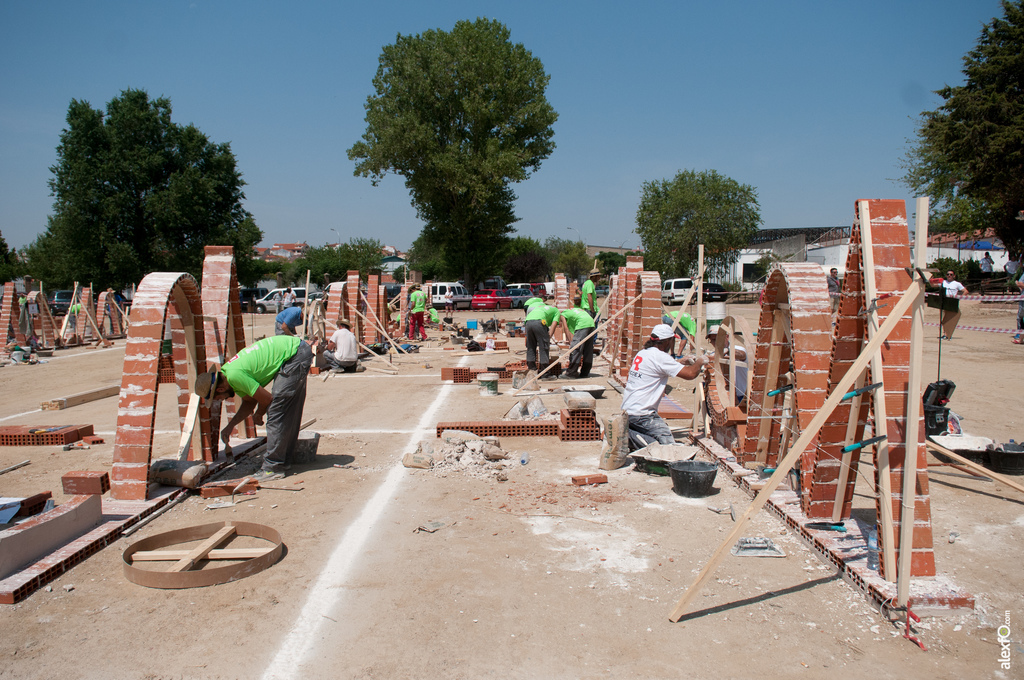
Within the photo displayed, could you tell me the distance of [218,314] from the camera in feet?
24.0

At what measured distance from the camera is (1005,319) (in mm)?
22812

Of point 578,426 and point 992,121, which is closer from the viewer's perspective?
point 578,426

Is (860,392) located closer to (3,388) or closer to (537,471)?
(537,471)

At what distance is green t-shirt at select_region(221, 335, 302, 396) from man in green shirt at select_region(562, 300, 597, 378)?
22.9 ft

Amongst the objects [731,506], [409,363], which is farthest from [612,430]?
[409,363]

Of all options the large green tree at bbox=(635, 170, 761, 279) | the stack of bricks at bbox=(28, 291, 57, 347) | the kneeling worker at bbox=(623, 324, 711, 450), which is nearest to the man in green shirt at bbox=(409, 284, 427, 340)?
the stack of bricks at bbox=(28, 291, 57, 347)

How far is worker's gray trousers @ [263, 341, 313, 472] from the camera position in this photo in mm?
6562

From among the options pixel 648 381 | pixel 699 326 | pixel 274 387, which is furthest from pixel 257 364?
pixel 699 326

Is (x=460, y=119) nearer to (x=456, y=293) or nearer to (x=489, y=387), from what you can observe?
(x=456, y=293)

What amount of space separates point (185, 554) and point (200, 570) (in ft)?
1.28

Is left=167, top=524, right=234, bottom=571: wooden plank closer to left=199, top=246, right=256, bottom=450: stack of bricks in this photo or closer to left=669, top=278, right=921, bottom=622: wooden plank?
left=199, top=246, right=256, bottom=450: stack of bricks

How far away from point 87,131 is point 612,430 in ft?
135

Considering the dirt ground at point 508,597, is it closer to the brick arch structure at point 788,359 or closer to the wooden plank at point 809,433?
the wooden plank at point 809,433

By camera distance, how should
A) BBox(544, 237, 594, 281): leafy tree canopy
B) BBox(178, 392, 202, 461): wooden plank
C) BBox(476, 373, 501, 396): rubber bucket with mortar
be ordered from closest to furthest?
BBox(178, 392, 202, 461): wooden plank < BBox(476, 373, 501, 396): rubber bucket with mortar < BBox(544, 237, 594, 281): leafy tree canopy
